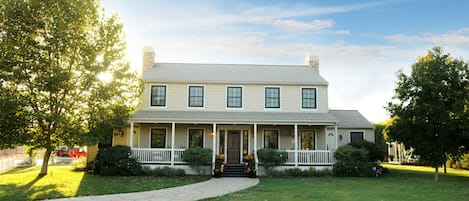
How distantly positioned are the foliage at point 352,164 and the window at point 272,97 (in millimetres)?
4862

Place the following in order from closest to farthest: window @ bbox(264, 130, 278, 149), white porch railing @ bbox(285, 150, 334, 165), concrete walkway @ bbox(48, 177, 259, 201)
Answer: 1. concrete walkway @ bbox(48, 177, 259, 201)
2. white porch railing @ bbox(285, 150, 334, 165)
3. window @ bbox(264, 130, 278, 149)

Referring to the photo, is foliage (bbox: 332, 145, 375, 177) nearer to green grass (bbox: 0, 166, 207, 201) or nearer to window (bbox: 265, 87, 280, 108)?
window (bbox: 265, 87, 280, 108)

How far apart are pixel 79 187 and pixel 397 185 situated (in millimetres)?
13474

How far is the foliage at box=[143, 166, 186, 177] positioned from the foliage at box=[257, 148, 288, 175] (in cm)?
434

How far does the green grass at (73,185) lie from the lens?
1272cm

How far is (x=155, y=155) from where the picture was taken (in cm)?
1984

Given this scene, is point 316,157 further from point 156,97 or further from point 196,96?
point 156,97

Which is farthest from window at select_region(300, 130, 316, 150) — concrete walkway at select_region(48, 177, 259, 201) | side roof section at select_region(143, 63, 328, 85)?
concrete walkway at select_region(48, 177, 259, 201)

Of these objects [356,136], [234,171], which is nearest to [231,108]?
[234,171]

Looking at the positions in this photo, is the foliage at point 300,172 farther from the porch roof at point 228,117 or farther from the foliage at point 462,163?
the foliage at point 462,163

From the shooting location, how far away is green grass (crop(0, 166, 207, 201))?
12.7 metres

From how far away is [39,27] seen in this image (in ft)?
53.9

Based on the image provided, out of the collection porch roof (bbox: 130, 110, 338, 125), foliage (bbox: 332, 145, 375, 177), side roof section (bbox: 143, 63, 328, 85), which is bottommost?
foliage (bbox: 332, 145, 375, 177)

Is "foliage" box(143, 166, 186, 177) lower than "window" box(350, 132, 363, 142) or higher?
lower
